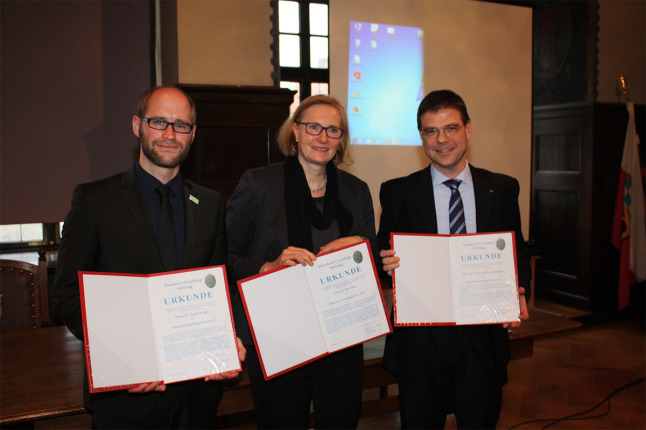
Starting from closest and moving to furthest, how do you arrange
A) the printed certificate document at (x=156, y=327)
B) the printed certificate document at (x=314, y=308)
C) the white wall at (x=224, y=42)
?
the printed certificate document at (x=156, y=327) → the printed certificate document at (x=314, y=308) → the white wall at (x=224, y=42)

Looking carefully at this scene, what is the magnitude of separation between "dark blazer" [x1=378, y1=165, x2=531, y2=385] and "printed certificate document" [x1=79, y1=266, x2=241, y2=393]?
0.72m

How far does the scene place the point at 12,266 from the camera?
260 centimetres

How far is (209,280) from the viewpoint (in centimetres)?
156

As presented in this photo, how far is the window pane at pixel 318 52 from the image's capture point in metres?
5.40

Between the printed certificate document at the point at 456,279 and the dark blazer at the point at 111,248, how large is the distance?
29.6 inches

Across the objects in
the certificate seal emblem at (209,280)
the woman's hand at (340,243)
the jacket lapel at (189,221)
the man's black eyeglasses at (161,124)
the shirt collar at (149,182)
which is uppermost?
the man's black eyeglasses at (161,124)

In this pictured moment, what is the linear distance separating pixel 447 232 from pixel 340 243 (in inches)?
18.8

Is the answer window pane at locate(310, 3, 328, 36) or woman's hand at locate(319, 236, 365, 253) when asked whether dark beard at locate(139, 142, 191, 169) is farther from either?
window pane at locate(310, 3, 328, 36)

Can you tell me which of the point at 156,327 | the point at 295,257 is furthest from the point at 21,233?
the point at 295,257

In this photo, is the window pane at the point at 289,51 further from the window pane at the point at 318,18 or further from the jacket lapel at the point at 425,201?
the jacket lapel at the point at 425,201

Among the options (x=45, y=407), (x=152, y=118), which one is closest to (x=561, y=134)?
(x=152, y=118)

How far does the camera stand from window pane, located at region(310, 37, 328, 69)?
540 centimetres

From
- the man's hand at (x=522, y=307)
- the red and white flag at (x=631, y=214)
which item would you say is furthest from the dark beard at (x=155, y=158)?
the red and white flag at (x=631, y=214)

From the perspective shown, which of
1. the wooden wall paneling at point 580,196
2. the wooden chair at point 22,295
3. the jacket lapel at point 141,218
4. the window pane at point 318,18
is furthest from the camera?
the wooden wall paneling at point 580,196
